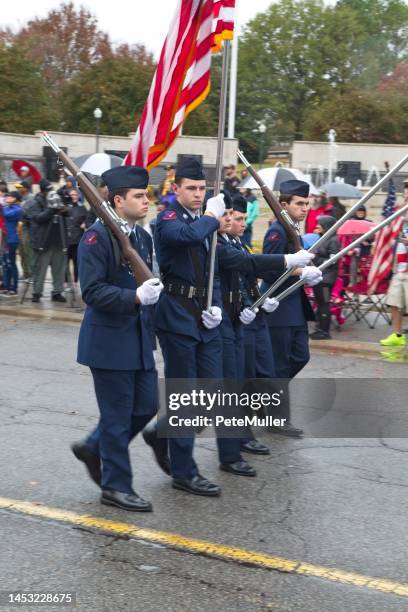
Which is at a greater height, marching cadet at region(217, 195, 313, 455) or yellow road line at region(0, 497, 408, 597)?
marching cadet at region(217, 195, 313, 455)

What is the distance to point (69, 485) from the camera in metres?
5.86

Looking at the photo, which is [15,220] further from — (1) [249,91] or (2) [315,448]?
(1) [249,91]

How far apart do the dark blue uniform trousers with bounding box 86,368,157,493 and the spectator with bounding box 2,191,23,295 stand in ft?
30.9

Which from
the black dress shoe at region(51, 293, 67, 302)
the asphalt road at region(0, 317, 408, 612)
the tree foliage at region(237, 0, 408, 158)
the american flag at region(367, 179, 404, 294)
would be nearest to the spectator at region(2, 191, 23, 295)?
the black dress shoe at region(51, 293, 67, 302)

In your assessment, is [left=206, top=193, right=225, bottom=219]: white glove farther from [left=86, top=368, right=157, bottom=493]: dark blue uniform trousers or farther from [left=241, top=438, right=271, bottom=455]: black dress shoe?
[left=241, top=438, right=271, bottom=455]: black dress shoe

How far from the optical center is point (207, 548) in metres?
4.85

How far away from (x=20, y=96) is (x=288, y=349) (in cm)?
4098

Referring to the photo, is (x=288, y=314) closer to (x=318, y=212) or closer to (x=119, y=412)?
(x=119, y=412)

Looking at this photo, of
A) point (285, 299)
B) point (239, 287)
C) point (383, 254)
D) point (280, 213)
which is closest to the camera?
point (239, 287)

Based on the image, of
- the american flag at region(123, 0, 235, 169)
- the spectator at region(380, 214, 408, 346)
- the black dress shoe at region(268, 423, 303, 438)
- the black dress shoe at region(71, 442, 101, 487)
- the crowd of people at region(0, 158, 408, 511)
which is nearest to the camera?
the crowd of people at region(0, 158, 408, 511)

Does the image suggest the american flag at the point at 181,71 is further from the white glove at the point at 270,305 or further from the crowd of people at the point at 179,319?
the white glove at the point at 270,305

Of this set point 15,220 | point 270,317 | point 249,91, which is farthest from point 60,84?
point 270,317

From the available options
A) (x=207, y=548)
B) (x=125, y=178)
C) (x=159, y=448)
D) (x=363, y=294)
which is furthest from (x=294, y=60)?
(x=207, y=548)

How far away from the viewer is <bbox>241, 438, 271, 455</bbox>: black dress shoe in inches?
263
